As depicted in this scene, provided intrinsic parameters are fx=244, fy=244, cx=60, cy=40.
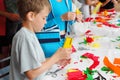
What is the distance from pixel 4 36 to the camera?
2.21m

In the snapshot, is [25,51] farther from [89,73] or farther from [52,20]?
[52,20]

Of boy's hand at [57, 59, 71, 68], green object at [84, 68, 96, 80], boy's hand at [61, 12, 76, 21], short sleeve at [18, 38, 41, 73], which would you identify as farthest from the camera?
boy's hand at [61, 12, 76, 21]

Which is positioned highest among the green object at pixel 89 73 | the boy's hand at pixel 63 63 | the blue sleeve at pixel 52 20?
the blue sleeve at pixel 52 20

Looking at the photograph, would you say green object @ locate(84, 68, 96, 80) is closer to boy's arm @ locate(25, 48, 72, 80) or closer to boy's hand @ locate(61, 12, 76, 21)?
boy's arm @ locate(25, 48, 72, 80)

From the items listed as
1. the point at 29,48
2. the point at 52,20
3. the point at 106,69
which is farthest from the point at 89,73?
the point at 52,20

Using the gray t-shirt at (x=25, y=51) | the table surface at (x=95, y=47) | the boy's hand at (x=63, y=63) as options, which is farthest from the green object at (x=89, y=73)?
the gray t-shirt at (x=25, y=51)

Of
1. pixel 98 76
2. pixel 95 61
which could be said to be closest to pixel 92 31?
pixel 95 61

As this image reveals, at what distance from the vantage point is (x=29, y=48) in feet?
3.34

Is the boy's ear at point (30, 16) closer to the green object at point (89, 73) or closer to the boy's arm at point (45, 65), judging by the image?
the boy's arm at point (45, 65)

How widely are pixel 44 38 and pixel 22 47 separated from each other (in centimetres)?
34

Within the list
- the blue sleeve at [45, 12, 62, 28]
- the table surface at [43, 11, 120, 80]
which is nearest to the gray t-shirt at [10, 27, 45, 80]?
the table surface at [43, 11, 120, 80]

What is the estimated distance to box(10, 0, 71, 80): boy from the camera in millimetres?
1022

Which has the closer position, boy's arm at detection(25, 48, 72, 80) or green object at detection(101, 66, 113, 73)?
boy's arm at detection(25, 48, 72, 80)

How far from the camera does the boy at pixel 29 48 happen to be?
1.02 metres
